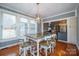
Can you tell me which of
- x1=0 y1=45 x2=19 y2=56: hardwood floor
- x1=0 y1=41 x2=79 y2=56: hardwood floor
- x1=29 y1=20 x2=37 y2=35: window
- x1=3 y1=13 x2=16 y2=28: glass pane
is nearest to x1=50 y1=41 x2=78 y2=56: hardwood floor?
x1=0 y1=41 x2=79 y2=56: hardwood floor

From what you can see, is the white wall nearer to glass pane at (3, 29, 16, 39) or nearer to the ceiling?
the ceiling

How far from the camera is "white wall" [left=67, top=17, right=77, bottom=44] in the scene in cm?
151

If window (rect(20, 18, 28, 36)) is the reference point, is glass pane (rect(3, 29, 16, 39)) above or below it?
below

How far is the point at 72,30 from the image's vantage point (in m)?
1.52

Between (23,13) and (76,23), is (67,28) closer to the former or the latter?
(76,23)

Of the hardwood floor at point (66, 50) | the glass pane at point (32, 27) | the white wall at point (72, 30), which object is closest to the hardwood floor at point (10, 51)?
the glass pane at point (32, 27)

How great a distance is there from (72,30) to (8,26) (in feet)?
3.82

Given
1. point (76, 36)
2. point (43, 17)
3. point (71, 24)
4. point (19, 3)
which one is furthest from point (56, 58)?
point (19, 3)

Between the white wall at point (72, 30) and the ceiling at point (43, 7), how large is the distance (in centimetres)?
21

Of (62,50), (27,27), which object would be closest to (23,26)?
(27,27)

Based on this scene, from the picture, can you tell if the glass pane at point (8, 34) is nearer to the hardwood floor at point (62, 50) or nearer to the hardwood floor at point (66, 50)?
the hardwood floor at point (62, 50)

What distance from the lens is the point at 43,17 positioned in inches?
62.6

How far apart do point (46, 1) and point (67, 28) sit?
0.63 metres

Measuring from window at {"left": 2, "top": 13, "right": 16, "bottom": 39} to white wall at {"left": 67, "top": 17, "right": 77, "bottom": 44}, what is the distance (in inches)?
39.2
